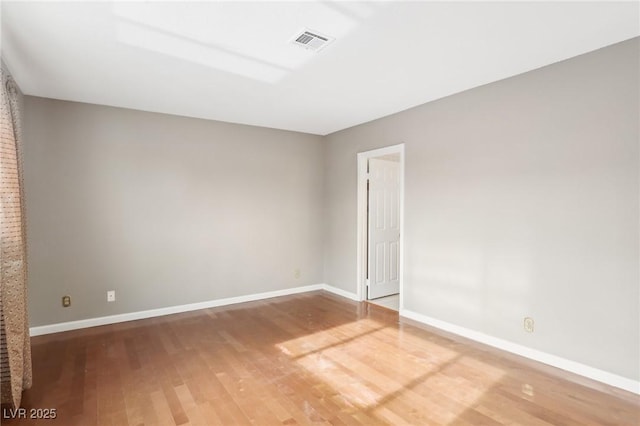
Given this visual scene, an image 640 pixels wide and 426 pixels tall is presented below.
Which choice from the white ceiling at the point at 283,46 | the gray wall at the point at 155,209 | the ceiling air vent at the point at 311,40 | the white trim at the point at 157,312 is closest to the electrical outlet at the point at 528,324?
the white ceiling at the point at 283,46

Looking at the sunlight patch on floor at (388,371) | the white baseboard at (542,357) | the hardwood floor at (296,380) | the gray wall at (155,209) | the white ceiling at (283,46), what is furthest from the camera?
the gray wall at (155,209)

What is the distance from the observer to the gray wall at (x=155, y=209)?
11.4 ft

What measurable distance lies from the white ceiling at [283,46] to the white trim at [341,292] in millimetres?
2712

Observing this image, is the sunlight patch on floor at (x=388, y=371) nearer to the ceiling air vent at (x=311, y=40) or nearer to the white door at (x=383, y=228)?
the white door at (x=383, y=228)

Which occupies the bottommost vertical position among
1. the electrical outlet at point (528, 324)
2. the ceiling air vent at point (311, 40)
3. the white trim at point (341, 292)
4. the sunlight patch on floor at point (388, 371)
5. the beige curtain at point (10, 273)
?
the sunlight patch on floor at point (388, 371)

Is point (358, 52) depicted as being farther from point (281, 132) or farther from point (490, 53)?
point (281, 132)

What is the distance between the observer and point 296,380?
8.32 feet

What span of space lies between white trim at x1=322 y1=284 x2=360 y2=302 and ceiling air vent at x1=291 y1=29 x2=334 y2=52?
3.40 m

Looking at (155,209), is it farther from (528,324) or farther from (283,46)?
(528,324)

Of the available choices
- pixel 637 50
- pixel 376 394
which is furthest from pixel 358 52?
pixel 376 394

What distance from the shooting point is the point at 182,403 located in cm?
222

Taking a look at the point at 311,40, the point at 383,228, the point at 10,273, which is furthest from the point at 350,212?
the point at 10,273

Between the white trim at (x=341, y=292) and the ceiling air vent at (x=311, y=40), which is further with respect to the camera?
the white trim at (x=341, y=292)

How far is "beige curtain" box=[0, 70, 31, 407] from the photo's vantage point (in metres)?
2.06
